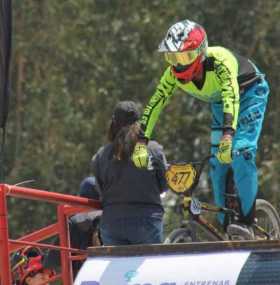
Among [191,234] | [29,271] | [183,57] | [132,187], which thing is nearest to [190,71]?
[183,57]

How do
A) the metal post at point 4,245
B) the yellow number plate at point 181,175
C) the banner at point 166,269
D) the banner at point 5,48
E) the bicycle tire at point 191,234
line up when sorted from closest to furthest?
the banner at point 166,269 → the metal post at point 4,245 → the yellow number plate at point 181,175 → the bicycle tire at point 191,234 → the banner at point 5,48

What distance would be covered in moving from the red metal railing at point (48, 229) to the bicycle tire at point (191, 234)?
601mm

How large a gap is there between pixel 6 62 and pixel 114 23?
1001cm

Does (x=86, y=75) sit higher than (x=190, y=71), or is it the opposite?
(x=190, y=71)

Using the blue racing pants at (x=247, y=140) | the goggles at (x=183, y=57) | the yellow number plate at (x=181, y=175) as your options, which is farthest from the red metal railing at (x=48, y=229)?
the goggles at (x=183, y=57)

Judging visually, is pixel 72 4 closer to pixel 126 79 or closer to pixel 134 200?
pixel 126 79

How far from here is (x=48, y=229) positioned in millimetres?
8047

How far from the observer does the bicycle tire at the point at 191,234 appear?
8102mm

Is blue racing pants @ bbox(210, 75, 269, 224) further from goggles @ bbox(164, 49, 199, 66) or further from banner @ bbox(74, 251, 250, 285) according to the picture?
banner @ bbox(74, 251, 250, 285)

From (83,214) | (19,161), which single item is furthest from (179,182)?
(19,161)

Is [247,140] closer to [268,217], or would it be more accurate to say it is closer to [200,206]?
[200,206]

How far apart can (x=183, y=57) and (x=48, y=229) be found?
149 cm

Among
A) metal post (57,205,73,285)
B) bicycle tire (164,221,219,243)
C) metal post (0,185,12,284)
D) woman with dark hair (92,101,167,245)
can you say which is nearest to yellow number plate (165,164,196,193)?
woman with dark hair (92,101,167,245)

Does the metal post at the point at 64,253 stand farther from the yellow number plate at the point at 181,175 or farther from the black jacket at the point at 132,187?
the yellow number plate at the point at 181,175
